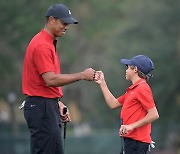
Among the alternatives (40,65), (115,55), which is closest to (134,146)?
(40,65)

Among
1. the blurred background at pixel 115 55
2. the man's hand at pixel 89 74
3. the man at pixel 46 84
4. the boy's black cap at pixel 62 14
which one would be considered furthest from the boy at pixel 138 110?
the blurred background at pixel 115 55

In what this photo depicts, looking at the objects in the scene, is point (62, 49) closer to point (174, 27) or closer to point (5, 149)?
point (174, 27)

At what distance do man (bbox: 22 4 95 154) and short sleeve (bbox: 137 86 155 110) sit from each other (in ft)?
2.35

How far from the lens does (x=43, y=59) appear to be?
8.95 m

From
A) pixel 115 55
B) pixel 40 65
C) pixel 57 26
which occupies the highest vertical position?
pixel 115 55

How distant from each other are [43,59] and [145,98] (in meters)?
1.44

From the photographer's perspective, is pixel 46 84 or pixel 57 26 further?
pixel 57 26

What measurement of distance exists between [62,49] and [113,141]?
30.1ft

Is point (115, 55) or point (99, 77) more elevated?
point (115, 55)

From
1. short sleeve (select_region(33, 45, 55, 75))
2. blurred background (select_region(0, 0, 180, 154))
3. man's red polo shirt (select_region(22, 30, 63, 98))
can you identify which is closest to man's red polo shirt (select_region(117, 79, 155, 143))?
man's red polo shirt (select_region(22, 30, 63, 98))

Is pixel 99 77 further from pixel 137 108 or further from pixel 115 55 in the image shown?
pixel 115 55

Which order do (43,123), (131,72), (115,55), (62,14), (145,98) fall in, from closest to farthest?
(43,123) < (62,14) < (145,98) < (131,72) < (115,55)

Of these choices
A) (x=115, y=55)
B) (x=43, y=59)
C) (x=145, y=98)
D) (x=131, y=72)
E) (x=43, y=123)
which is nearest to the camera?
(x=43, y=59)

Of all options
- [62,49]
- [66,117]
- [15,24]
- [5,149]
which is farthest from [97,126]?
[66,117]
